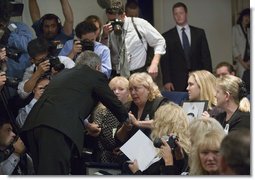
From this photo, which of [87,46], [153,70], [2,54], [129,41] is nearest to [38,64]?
[2,54]

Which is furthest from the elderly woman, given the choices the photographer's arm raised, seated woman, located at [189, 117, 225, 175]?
seated woman, located at [189, 117, 225, 175]

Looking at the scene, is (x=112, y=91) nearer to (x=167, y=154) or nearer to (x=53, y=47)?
(x=167, y=154)

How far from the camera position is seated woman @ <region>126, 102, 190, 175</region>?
4477 mm

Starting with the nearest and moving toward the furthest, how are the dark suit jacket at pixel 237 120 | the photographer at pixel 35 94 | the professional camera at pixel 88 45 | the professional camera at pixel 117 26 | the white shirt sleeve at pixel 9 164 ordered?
the dark suit jacket at pixel 237 120 < the white shirt sleeve at pixel 9 164 < the photographer at pixel 35 94 < the professional camera at pixel 88 45 < the professional camera at pixel 117 26

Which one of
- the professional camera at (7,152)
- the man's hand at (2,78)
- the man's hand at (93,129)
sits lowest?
the professional camera at (7,152)

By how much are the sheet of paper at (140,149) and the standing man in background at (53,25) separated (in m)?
1.14

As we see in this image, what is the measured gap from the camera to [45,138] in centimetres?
454

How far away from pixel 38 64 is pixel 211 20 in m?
1.54

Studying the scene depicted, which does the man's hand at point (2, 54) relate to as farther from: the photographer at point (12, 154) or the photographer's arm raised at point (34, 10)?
the photographer's arm raised at point (34, 10)

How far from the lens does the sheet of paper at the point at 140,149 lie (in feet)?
15.5

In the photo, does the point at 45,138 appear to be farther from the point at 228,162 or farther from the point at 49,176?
the point at 228,162

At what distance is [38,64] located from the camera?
537 centimetres

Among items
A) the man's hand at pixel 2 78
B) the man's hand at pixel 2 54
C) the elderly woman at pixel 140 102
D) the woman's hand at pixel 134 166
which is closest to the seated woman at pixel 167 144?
the woman's hand at pixel 134 166

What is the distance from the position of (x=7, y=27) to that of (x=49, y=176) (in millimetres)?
1436
